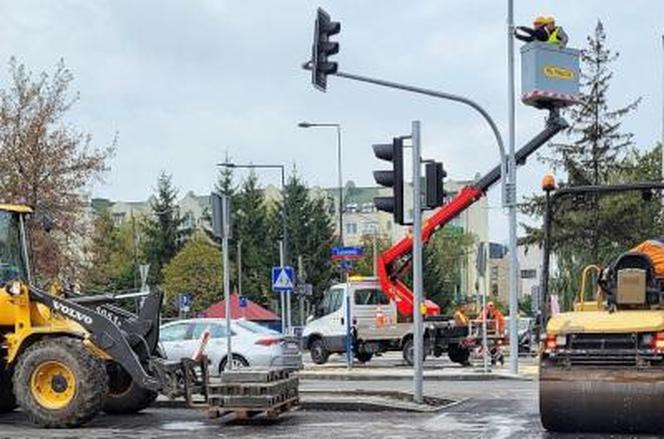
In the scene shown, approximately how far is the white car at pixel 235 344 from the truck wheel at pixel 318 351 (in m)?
7.82

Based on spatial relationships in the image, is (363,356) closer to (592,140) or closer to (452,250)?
Answer: (592,140)

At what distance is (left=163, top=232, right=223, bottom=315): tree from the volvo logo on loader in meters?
54.6

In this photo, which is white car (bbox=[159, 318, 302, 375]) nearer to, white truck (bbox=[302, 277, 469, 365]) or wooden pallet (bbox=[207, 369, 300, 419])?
white truck (bbox=[302, 277, 469, 365])

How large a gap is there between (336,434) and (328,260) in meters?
58.3

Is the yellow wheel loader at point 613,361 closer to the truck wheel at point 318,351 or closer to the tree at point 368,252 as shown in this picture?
the truck wheel at point 318,351

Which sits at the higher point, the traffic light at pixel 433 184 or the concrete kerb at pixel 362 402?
the traffic light at pixel 433 184

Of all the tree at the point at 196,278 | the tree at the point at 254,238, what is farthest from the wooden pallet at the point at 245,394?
the tree at the point at 254,238

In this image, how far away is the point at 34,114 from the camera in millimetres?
31812

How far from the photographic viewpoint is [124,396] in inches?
579

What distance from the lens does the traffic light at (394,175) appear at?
1536 cm

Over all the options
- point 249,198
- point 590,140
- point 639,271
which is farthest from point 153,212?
point 639,271

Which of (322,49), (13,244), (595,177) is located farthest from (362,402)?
(595,177)

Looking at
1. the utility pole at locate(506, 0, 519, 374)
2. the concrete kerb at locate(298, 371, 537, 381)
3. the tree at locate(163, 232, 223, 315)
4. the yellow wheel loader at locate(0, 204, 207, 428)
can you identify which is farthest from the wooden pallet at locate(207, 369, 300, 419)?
the tree at locate(163, 232, 223, 315)

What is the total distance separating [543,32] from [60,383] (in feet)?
46.2
